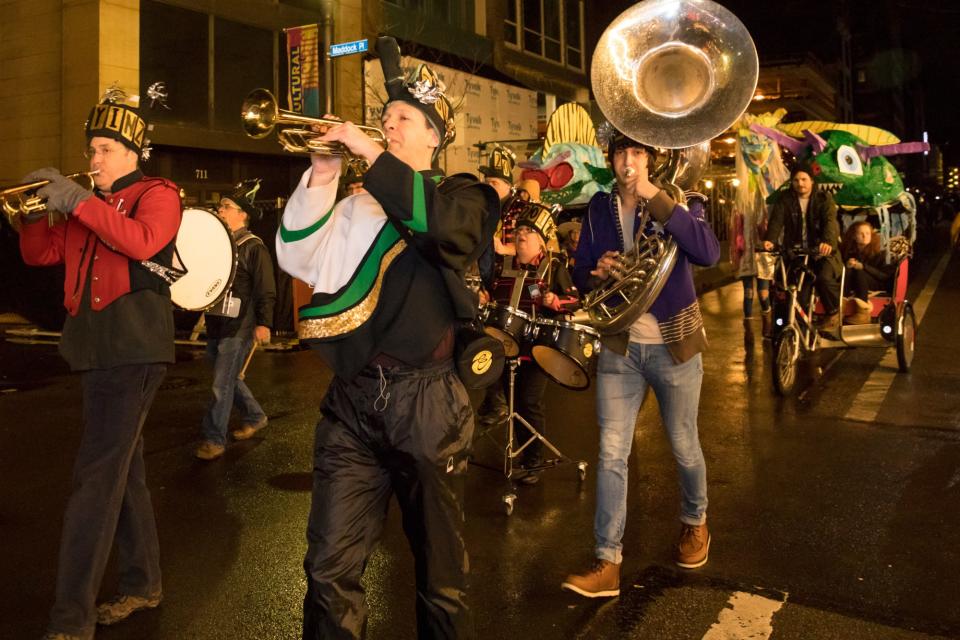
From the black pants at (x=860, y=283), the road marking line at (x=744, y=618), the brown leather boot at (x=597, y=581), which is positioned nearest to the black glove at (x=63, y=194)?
the brown leather boot at (x=597, y=581)

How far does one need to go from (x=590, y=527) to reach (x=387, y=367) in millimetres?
2604

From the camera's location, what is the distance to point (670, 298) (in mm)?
4254

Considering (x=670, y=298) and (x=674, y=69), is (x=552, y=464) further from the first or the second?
(x=674, y=69)

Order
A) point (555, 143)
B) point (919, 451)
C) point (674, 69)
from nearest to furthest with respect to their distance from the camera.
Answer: point (674, 69) → point (919, 451) → point (555, 143)

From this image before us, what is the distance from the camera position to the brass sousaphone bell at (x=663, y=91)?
420cm

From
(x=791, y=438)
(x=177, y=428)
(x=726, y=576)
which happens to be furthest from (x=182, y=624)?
(x=791, y=438)

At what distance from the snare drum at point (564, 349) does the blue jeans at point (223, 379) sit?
2609 mm

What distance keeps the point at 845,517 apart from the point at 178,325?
1143cm

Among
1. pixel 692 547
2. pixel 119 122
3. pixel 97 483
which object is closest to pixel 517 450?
pixel 692 547

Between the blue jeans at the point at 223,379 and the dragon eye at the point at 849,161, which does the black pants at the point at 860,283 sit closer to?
the dragon eye at the point at 849,161

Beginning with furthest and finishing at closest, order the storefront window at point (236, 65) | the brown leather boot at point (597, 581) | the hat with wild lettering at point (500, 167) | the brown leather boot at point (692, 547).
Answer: the storefront window at point (236, 65)
the hat with wild lettering at point (500, 167)
the brown leather boot at point (692, 547)
the brown leather boot at point (597, 581)

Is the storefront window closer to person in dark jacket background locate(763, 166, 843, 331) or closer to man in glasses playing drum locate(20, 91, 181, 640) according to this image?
person in dark jacket background locate(763, 166, 843, 331)

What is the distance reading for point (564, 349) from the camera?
4949mm

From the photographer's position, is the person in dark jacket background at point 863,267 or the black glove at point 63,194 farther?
the person in dark jacket background at point 863,267
